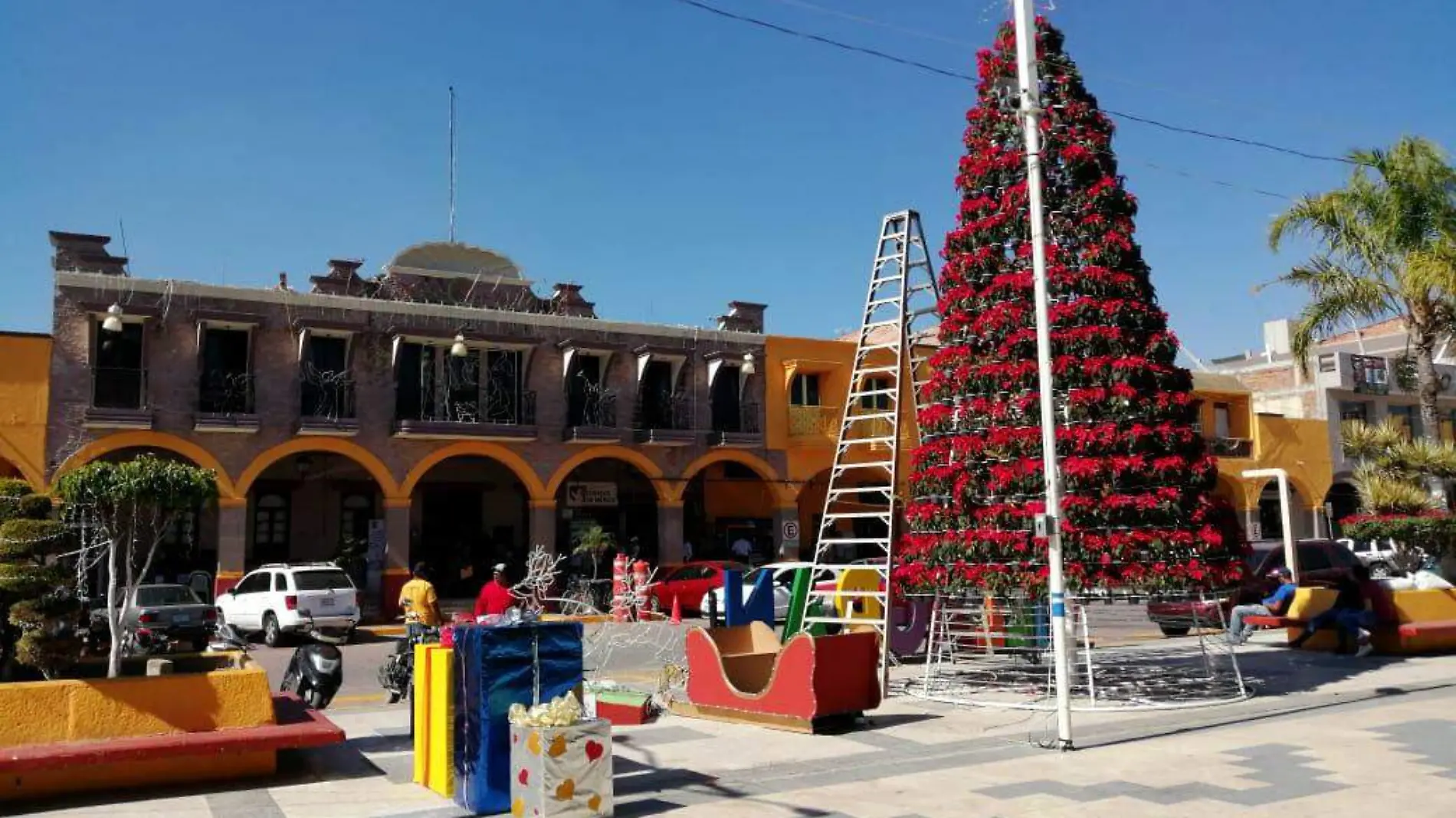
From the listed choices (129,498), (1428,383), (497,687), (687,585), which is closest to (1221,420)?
(1428,383)

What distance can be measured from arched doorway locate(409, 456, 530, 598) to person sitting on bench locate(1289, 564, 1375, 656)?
19.9 meters

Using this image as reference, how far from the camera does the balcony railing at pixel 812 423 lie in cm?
3356

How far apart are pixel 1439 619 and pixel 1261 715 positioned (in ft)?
26.0

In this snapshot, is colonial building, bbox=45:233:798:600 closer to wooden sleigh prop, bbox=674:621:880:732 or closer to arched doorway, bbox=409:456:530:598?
arched doorway, bbox=409:456:530:598

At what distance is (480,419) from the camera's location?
2911 centimetres

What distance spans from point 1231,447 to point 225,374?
107ft

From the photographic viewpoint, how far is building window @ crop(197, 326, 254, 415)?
2591 centimetres

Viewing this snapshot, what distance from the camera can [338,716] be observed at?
1342 cm

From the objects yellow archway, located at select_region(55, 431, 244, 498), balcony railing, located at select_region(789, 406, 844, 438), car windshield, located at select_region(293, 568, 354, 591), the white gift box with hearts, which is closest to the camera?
the white gift box with hearts

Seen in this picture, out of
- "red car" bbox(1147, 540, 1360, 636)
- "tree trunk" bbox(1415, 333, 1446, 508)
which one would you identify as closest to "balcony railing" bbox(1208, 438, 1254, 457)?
"red car" bbox(1147, 540, 1360, 636)

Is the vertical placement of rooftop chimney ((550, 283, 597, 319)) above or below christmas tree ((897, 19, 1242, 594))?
above

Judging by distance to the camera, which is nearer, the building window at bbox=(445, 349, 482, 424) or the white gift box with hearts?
the white gift box with hearts

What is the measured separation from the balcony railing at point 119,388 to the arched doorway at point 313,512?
4.54m

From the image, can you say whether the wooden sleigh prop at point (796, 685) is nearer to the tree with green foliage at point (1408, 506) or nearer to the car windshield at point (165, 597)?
the car windshield at point (165, 597)
